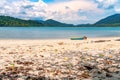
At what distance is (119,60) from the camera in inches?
631

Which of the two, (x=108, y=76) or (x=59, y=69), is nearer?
(x=108, y=76)

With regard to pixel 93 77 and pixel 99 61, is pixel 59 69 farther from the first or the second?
pixel 99 61

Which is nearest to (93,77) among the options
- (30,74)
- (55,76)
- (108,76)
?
(108,76)

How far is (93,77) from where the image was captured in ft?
38.2

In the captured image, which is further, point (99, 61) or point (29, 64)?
point (99, 61)

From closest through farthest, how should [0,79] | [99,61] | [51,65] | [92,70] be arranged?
[0,79] < [92,70] < [51,65] < [99,61]

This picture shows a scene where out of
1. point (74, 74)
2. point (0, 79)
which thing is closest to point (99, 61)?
point (74, 74)

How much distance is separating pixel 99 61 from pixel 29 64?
383 cm

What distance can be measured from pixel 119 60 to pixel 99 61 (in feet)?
4.21

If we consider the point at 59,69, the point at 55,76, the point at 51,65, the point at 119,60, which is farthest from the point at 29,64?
the point at 119,60

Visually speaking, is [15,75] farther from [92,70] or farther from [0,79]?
[92,70]

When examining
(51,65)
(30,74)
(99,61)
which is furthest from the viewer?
(99,61)

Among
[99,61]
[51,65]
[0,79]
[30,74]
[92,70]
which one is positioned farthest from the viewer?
[99,61]

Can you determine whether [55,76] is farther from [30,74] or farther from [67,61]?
[67,61]
